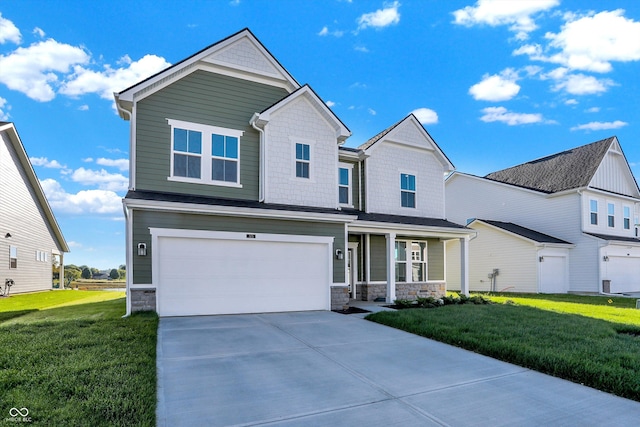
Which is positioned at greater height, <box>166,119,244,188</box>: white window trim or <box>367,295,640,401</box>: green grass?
<box>166,119,244,188</box>: white window trim

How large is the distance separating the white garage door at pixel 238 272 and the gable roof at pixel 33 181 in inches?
504

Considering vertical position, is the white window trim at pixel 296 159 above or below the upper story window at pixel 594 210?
above

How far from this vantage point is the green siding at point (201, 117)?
962cm

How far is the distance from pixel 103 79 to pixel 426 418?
15.6 metres

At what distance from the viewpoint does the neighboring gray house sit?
15930 mm

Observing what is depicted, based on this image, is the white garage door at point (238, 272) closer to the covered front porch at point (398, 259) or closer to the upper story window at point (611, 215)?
the covered front porch at point (398, 259)

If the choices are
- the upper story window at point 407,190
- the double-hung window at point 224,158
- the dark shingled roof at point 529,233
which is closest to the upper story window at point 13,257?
the double-hung window at point 224,158

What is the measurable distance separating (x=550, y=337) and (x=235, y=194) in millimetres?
8216

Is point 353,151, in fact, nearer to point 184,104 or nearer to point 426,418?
point 184,104

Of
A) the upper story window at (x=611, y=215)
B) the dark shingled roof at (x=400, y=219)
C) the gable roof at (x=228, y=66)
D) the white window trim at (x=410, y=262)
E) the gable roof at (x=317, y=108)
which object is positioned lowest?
the white window trim at (x=410, y=262)

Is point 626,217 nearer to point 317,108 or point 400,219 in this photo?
point 400,219

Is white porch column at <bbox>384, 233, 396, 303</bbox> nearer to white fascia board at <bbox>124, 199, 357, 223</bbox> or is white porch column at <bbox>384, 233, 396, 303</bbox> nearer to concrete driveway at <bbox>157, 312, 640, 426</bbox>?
white fascia board at <bbox>124, 199, 357, 223</bbox>

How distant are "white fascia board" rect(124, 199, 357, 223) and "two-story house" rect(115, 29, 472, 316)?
0.03 m

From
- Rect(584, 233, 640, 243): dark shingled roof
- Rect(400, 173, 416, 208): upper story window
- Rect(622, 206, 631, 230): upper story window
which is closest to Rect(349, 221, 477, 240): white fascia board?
Rect(400, 173, 416, 208): upper story window
